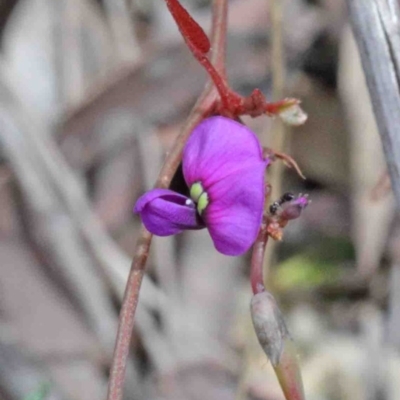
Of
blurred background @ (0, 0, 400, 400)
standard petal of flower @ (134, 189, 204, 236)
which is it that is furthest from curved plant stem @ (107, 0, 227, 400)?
blurred background @ (0, 0, 400, 400)

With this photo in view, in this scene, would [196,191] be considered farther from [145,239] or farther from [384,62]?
[384,62]

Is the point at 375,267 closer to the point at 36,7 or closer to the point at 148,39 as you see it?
the point at 148,39

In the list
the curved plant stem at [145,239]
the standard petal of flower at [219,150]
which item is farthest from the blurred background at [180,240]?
the standard petal of flower at [219,150]

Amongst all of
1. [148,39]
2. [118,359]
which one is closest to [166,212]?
[118,359]

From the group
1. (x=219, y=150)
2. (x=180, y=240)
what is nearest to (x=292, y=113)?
(x=219, y=150)

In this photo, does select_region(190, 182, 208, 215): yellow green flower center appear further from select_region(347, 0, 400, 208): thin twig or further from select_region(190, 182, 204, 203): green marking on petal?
select_region(347, 0, 400, 208): thin twig

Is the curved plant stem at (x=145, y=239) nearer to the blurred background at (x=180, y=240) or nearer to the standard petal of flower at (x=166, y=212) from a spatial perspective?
the standard petal of flower at (x=166, y=212)

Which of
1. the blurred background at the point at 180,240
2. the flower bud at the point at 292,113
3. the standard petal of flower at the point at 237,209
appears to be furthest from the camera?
the blurred background at the point at 180,240
